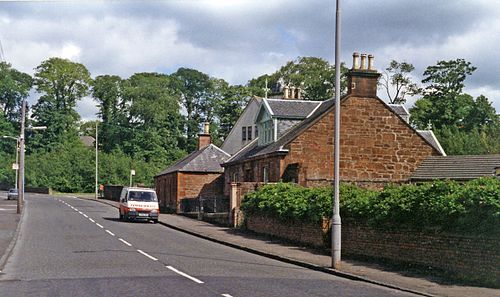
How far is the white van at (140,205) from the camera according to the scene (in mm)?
38375

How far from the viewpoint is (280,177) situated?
3453cm

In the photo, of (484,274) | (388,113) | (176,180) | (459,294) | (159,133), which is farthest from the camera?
(159,133)

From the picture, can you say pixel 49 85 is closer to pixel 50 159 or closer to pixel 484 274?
pixel 50 159

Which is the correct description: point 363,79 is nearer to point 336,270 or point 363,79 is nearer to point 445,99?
point 336,270

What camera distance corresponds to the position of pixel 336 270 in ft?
55.4

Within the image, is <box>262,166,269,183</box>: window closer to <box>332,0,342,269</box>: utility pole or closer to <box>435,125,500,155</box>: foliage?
<box>332,0,342,269</box>: utility pole

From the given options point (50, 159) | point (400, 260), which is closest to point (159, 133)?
point (50, 159)

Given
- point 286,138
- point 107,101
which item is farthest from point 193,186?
point 107,101

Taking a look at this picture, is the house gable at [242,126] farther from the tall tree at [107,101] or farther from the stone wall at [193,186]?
the tall tree at [107,101]

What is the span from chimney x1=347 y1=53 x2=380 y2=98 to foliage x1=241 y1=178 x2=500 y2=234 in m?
11.5

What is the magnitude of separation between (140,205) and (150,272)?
75.4 ft

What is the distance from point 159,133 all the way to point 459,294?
88271mm

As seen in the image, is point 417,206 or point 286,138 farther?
point 286,138

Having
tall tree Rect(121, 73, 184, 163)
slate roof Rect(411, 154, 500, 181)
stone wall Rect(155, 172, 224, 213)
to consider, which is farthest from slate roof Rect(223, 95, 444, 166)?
tall tree Rect(121, 73, 184, 163)
